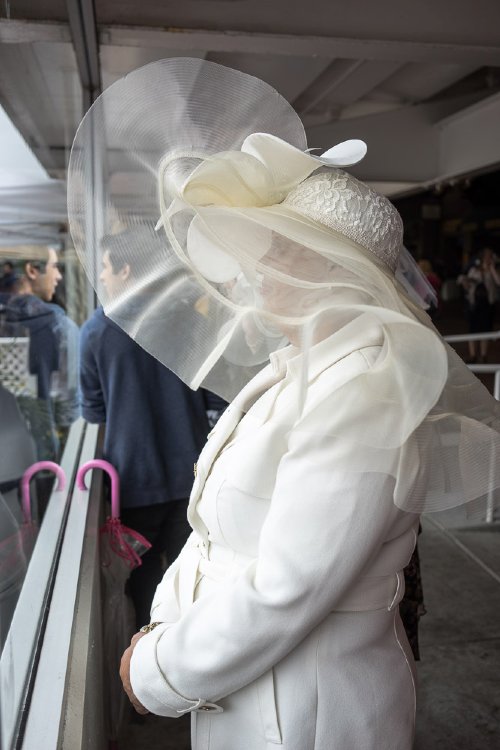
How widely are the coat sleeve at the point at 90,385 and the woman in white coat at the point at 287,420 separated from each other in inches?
66.9

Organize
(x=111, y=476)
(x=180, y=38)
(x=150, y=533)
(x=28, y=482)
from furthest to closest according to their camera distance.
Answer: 1. (x=180, y=38)
2. (x=150, y=533)
3. (x=111, y=476)
4. (x=28, y=482)

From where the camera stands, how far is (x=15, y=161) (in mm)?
3033

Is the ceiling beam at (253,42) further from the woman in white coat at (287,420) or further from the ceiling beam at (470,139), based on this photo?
the ceiling beam at (470,139)

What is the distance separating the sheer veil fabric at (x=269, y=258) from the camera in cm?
111

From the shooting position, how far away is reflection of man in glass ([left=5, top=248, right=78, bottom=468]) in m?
3.07

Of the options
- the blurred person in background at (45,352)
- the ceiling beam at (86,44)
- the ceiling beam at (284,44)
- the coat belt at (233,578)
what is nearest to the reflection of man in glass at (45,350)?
the blurred person in background at (45,352)

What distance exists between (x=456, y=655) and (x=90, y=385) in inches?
86.4

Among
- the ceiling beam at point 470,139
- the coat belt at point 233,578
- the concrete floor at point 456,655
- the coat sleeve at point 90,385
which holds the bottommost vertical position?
the concrete floor at point 456,655

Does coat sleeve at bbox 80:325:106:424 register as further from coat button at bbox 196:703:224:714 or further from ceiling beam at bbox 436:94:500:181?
ceiling beam at bbox 436:94:500:181

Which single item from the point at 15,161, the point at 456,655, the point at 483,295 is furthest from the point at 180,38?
the point at 483,295

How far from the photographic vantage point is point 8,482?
2.32 m

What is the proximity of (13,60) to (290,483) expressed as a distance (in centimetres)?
315

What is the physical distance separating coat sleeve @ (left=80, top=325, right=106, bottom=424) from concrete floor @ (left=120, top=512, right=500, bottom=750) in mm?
1315

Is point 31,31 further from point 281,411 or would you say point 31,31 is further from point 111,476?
point 281,411
